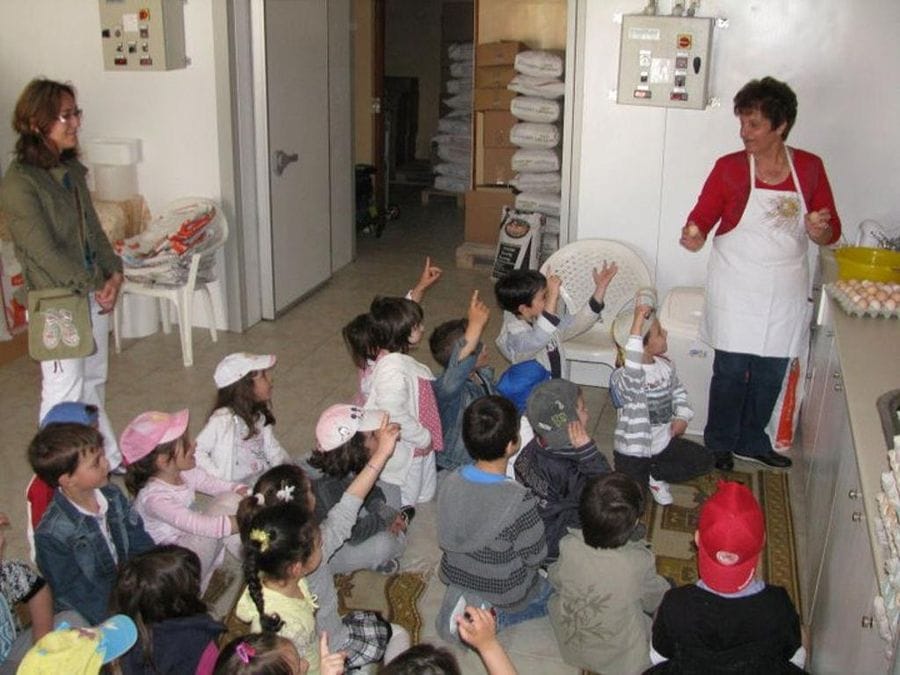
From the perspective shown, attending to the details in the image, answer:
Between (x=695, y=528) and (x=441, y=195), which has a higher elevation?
(x=441, y=195)

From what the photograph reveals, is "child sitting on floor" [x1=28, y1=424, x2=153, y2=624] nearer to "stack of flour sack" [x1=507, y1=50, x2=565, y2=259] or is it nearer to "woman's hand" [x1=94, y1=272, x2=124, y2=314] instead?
"woman's hand" [x1=94, y1=272, x2=124, y2=314]

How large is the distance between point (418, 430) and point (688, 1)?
2307mm

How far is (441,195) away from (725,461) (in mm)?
6295

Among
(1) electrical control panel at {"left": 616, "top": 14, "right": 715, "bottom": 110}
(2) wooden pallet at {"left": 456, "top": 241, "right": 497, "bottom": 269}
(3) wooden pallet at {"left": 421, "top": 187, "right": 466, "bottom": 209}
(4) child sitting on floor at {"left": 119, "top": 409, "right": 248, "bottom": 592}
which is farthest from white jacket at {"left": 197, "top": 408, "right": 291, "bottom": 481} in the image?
(3) wooden pallet at {"left": 421, "top": 187, "right": 466, "bottom": 209}

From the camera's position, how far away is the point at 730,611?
2385 mm

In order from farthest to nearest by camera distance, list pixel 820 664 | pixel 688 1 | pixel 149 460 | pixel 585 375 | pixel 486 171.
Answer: pixel 486 171
pixel 585 375
pixel 688 1
pixel 149 460
pixel 820 664

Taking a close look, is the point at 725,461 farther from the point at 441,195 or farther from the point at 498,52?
the point at 441,195

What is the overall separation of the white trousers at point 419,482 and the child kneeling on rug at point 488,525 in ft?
2.35

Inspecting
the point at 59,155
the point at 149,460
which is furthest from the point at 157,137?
the point at 149,460

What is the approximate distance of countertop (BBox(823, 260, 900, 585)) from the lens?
7.32ft

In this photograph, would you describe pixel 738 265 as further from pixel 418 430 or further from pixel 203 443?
pixel 203 443

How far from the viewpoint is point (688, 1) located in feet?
14.6

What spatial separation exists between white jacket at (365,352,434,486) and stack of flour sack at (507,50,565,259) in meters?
3.66

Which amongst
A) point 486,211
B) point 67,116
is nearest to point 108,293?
point 67,116
